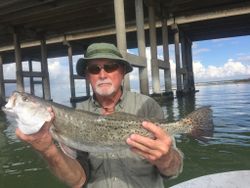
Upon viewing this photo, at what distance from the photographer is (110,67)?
362 cm

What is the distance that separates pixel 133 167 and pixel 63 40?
4047 centimetres

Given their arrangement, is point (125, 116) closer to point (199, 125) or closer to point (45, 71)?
point (199, 125)

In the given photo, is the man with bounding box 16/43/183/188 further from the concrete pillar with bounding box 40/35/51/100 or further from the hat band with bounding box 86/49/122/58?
the concrete pillar with bounding box 40/35/51/100

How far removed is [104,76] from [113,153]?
730mm

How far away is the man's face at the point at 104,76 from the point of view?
3.52 m

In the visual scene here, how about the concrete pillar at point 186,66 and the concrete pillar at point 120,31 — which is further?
the concrete pillar at point 186,66

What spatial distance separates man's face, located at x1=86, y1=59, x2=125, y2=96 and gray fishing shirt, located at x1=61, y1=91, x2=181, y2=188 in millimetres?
295

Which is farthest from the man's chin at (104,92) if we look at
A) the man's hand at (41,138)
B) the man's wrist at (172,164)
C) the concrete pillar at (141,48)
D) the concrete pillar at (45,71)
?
the concrete pillar at (45,71)

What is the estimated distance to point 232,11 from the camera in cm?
3203

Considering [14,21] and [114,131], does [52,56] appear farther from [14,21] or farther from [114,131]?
[114,131]

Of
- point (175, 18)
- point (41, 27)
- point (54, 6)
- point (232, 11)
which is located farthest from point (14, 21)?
point (232, 11)

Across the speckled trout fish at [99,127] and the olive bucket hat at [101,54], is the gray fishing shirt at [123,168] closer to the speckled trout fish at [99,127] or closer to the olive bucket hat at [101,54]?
the speckled trout fish at [99,127]

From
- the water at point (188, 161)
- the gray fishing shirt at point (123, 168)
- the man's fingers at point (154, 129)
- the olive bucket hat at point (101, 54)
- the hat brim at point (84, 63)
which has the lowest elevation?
the water at point (188, 161)

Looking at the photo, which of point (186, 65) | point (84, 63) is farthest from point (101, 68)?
point (186, 65)
